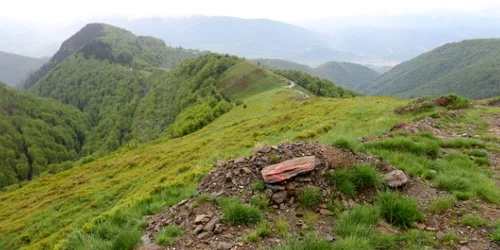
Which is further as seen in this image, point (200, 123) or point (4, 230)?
point (200, 123)

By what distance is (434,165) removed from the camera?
13.6 m

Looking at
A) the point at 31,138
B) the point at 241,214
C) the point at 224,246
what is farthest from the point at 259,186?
the point at 31,138

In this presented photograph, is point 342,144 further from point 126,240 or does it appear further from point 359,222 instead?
point 126,240

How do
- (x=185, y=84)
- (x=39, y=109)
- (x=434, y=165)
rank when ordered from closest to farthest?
(x=434, y=165), (x=185, y=84), (x=39, y=109)

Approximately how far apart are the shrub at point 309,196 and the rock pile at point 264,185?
15cm

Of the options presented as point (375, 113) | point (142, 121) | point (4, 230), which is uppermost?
point (375, 113)

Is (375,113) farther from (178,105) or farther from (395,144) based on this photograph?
(178,105)

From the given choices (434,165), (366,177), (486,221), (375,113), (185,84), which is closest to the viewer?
(486,221)

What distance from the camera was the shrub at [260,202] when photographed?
406 inches

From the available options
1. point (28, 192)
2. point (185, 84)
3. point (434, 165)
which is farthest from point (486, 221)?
point (185, 84)

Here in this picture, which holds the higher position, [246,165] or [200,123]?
[246,165]

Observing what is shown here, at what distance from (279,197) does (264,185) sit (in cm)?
66

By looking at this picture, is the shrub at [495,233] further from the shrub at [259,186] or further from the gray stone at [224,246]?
the gray stone at [224,246]

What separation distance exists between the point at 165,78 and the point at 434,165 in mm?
193426
